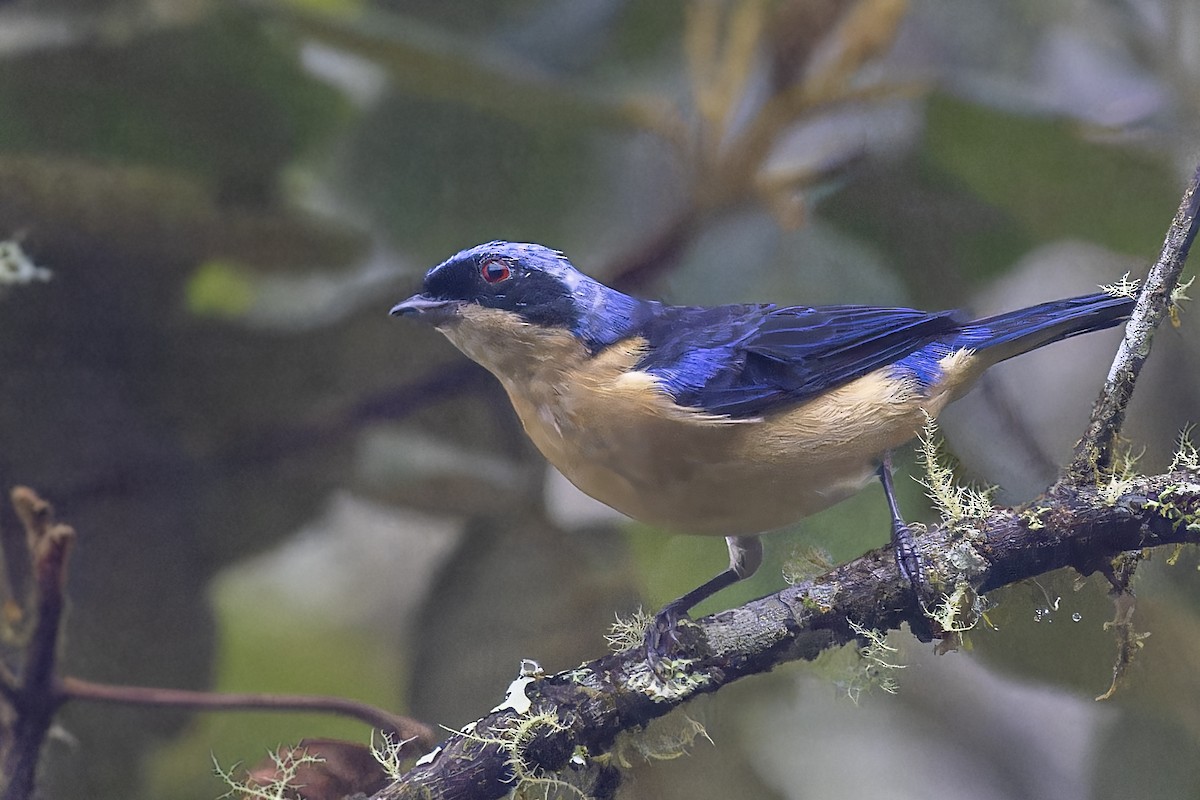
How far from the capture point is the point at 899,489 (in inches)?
25.0

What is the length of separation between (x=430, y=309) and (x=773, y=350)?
0.79 ft

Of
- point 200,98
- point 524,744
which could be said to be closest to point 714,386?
point 524,744

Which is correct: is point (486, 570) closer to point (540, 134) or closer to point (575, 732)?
point (575, 732)

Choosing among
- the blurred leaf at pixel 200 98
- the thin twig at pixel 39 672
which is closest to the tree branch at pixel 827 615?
the thin twig at pixel 39 672

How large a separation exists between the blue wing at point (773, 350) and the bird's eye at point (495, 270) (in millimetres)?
106

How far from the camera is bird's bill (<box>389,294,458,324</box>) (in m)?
0.61

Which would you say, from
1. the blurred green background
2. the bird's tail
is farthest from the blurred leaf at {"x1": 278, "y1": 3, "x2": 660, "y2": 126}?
the bird's tail

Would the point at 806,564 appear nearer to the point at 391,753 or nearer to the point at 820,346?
the point at 820,346

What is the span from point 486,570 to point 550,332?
0.26m

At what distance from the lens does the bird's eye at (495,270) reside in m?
0.62

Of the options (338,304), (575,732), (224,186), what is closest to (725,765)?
(575,732)

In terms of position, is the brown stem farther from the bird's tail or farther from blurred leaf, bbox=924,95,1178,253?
blurred leaf, bbox=924,95,1178,253

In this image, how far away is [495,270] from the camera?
63cm

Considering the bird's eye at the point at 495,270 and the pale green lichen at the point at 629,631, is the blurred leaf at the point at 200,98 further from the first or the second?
the pale green lichen at the point at 629,631
